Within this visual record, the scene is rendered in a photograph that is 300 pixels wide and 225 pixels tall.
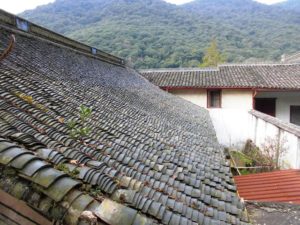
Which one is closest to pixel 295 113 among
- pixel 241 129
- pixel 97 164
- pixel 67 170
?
pixel 241 129

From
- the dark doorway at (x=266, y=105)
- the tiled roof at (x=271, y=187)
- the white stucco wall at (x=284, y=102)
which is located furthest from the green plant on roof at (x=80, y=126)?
the dark doorway at (x=266, y=105)

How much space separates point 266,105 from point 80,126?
19016 millimetres

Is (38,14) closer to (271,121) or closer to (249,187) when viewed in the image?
(271,121)

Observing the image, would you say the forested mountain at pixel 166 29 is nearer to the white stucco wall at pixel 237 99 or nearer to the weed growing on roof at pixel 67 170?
the white stucco wall at pixel 237 99

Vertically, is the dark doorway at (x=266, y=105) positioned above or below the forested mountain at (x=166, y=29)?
below

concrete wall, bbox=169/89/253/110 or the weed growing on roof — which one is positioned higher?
concrete wall, bbox=169/89/253/110

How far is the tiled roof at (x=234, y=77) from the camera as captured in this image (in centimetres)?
1856

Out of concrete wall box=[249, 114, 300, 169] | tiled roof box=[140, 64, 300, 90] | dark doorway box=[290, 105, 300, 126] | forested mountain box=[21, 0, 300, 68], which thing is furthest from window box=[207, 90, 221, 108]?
forested mountain box=[21, 0, 300, 68]

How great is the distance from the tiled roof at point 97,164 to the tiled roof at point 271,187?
1.61m

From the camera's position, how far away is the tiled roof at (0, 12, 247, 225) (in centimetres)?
187

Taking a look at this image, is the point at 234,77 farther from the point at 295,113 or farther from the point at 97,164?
the point at 97,164

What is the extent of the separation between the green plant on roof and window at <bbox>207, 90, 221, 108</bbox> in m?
16.4

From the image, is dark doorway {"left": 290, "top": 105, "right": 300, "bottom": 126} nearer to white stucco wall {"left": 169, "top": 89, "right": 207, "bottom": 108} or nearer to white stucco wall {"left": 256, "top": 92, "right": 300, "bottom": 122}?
white stucco wall {"left": 256, "top": 92, "right": 300, "bottom": 122}

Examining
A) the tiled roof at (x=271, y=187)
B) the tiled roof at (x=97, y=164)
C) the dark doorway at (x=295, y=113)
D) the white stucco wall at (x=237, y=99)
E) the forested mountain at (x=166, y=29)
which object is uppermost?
the forested mountain at (x=166, y=29)
